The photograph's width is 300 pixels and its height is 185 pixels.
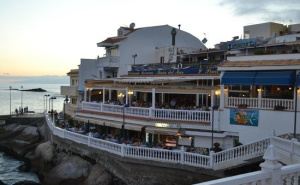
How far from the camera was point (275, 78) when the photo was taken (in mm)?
19828

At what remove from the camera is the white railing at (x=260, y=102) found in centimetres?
2023

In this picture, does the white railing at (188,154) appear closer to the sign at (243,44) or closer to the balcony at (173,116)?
the balcony at (173,116)

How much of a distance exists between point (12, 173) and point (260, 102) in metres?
24.8

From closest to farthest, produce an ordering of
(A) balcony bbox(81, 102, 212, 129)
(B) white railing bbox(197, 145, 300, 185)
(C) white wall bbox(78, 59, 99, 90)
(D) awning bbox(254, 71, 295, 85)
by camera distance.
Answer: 1. (B) white railing bbox(197, 145, 300, 185)
2. (D) awning bbox(254, 71, 295, 85)
3. (A) balcony bbox(81, 102, 212, 129)
4. (C) white wall bbox(78, 59, 99, 90)

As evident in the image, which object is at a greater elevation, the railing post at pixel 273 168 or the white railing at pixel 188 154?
the railing post at pixel 273 168

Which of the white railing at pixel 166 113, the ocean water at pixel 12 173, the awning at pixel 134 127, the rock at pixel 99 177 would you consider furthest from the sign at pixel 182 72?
the ocean water at pixel 12 173

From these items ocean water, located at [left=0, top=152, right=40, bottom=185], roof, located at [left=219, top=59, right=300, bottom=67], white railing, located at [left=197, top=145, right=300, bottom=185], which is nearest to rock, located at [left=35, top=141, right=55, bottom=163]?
ocean water, located at [left=0, top=152, right=40, bottom=185]

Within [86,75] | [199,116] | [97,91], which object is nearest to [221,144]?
[199,116]

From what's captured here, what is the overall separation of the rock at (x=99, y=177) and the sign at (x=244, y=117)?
348 inches

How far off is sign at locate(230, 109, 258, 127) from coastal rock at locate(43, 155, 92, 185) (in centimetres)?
1074

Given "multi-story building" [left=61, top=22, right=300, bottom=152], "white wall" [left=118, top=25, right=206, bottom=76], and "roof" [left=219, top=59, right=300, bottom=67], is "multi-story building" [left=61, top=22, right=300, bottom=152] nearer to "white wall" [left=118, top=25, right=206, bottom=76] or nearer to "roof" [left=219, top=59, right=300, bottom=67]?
"roof" [left=219, top=59, right=300, bottom=67]

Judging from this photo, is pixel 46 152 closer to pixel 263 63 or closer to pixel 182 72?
pixel 182 72

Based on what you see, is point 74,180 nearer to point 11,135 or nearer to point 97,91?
point 97,91

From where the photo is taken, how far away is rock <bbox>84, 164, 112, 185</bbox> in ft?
72.3
